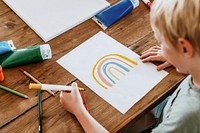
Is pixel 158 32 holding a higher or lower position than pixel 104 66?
higher

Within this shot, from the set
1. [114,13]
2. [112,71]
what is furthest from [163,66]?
[114,13]

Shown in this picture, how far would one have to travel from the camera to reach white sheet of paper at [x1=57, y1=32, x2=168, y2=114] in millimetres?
1065

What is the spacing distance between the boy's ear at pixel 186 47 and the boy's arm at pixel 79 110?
0.29 m

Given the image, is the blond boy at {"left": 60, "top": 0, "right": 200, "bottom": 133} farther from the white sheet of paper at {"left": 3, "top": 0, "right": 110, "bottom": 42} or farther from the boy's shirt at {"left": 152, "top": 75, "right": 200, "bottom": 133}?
the white sheet of paper at {"left": 3, "top": 0, "right": 110, "bottom": 42}

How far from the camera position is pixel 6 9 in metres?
1.30

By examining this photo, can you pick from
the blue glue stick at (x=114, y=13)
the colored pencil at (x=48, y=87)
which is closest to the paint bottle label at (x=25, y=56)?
the colored pencil at (x=48, y=87)

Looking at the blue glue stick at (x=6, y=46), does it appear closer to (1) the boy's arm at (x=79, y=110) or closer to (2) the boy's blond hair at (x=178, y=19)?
(1) the boy's arm at (x=79, y=110)

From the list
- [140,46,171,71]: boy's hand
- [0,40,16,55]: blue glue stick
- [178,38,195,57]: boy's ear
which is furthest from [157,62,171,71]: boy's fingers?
[0,40,16,55]: blue glue stick

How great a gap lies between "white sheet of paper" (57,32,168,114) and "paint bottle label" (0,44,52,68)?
5cm

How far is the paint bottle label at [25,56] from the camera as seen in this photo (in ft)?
3.67

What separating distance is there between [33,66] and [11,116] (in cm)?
19

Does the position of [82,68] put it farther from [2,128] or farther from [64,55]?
[2,128]

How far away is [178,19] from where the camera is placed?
827 millimetres

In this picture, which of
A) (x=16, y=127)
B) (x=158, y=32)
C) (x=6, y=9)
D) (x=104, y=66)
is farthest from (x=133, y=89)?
(x=6, y=9)
